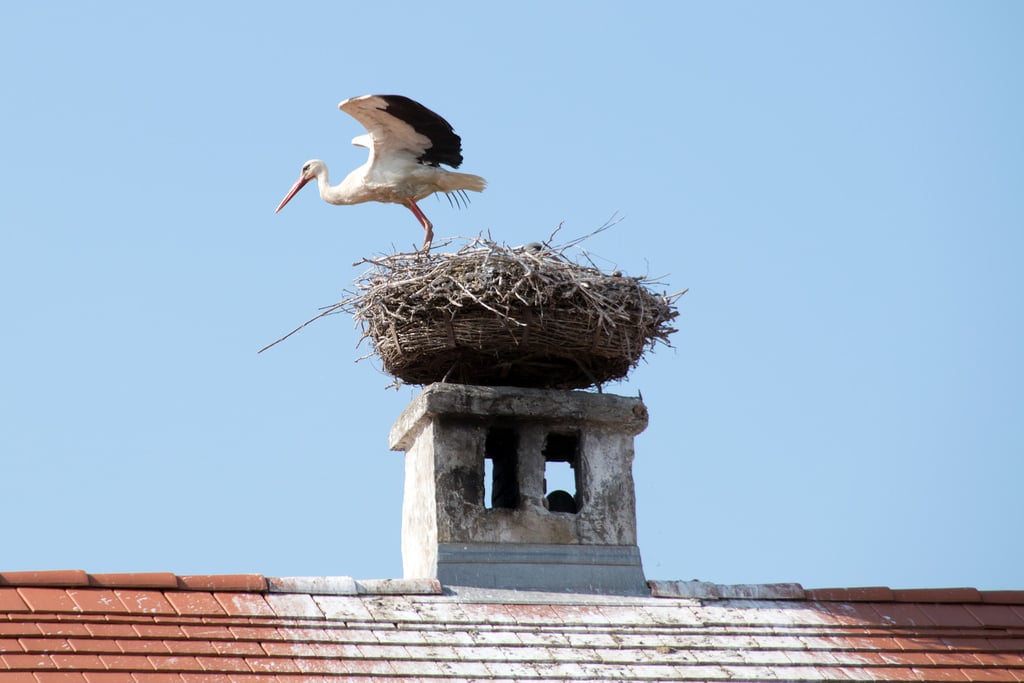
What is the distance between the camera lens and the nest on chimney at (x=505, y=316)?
8000 mm

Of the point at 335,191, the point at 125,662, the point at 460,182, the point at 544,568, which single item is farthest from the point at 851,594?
the point at 335,191

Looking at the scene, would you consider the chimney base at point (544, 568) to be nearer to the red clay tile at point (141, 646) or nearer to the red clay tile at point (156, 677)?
the red clay tile at point (141, 646)

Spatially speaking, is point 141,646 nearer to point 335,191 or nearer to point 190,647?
point 190,647

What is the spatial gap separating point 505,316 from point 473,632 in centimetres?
166

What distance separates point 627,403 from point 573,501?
55cm

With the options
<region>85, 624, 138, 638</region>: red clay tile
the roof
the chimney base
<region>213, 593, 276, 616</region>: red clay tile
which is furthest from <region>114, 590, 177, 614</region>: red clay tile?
the chimney base

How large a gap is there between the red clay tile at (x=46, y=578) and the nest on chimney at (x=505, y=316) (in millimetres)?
1970

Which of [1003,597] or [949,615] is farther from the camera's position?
[1003,597]

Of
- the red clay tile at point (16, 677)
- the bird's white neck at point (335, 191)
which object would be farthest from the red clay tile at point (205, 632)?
the bird's white neck at point (335, 191)

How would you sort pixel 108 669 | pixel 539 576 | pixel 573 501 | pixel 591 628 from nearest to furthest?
pixel 108 669 < pixel 591 628 < pixel 539 576 < pixel 573 501

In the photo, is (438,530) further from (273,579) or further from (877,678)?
(877,678)

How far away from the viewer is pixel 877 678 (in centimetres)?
696

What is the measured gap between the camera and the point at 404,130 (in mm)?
9953

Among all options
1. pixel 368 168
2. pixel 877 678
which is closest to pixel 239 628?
pixel 877 678
